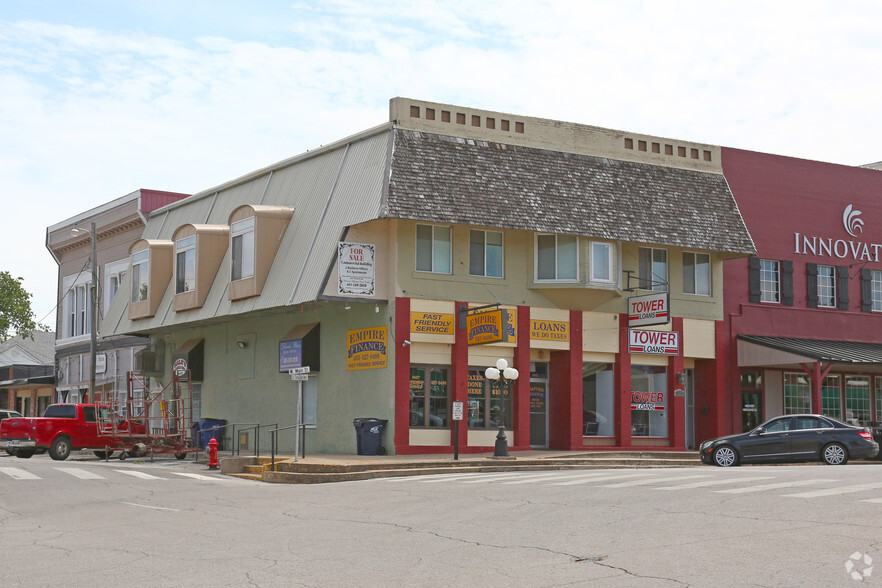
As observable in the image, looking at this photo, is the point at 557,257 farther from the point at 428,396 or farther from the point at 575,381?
the point at 428,396

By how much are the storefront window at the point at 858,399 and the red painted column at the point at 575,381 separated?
11.2 meters

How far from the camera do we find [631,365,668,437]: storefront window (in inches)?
1326

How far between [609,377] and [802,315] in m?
8.07

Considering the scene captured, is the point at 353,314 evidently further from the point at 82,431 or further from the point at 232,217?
the point at 82,431

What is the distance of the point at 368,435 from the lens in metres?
29.3

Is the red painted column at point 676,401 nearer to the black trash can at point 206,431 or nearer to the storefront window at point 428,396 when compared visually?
the storefront window at point 428,396

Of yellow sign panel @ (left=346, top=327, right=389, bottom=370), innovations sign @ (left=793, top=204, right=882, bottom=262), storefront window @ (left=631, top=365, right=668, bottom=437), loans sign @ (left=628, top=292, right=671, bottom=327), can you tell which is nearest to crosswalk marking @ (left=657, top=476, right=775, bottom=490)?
loans sign @ (left=628, top=292, right=671, bottom=327)

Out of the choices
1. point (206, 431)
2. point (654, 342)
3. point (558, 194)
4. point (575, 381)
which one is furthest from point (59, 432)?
point (654, 342)

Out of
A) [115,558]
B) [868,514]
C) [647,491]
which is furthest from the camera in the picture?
[647,491]

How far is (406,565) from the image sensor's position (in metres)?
11.2

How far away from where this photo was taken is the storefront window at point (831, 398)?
37.2 m

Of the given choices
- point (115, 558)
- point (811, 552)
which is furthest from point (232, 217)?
point (811, 552)

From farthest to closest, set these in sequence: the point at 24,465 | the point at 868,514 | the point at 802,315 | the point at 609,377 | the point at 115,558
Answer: the point at 802,315, the point at 609,377, the point at 24,465, the point at 868,514, the point at 115,558

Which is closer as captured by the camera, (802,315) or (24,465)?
(24,465)
